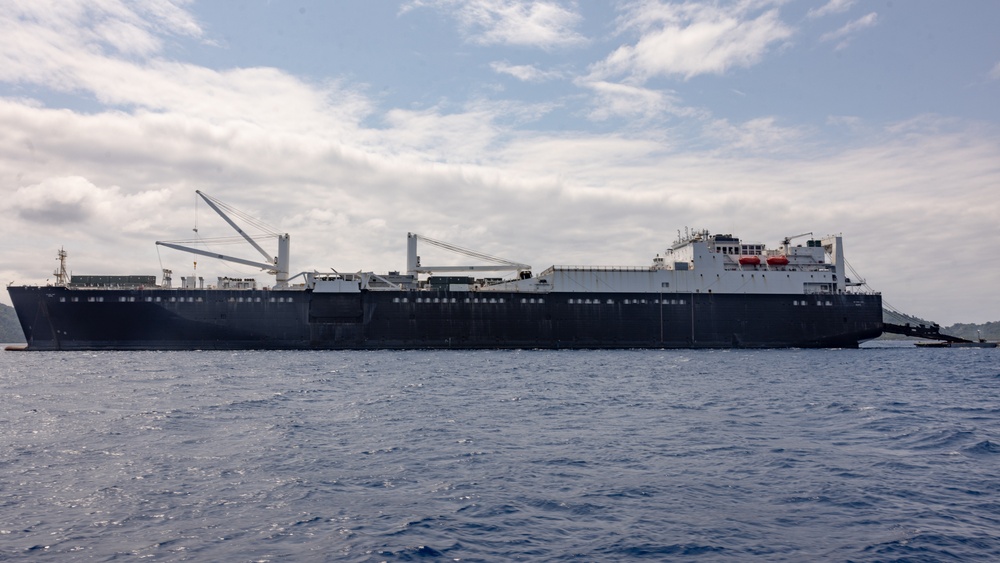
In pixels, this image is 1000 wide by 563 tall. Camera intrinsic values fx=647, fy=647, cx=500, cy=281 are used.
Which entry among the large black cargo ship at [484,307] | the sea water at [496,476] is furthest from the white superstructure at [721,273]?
the sea water at [496,476]

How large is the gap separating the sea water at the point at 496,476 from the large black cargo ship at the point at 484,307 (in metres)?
36.0

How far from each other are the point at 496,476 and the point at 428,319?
169 feet

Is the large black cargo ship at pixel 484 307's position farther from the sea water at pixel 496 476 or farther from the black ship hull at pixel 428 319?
the sea water at pixel 496 476

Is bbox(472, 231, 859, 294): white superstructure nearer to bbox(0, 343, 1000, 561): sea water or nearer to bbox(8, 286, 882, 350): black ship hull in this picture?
bbox(8, 286, 882, 350): black ship hull

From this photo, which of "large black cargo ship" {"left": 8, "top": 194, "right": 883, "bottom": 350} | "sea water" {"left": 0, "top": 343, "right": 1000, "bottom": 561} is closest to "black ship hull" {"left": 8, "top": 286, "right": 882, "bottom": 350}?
"large black cargo ship" {"left": 8, "top": 194, "right": 883, "bottom": 350}

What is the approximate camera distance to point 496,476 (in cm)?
1330


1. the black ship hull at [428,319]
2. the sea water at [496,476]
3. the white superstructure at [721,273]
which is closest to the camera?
the sea water at [496,476]

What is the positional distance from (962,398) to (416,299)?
46.7m

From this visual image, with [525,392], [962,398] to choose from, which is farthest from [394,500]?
[962,398]

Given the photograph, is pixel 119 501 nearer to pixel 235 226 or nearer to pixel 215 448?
pixel 215 448

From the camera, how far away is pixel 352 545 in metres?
9.41

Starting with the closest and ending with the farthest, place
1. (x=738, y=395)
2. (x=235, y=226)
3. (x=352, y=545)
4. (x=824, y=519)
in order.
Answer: (x=352, y=545) < (x=824, y=519) < (x=738, y=395) < (x=235, y=226)

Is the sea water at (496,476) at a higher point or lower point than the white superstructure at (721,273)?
lower

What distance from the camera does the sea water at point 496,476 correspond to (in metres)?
9.49
